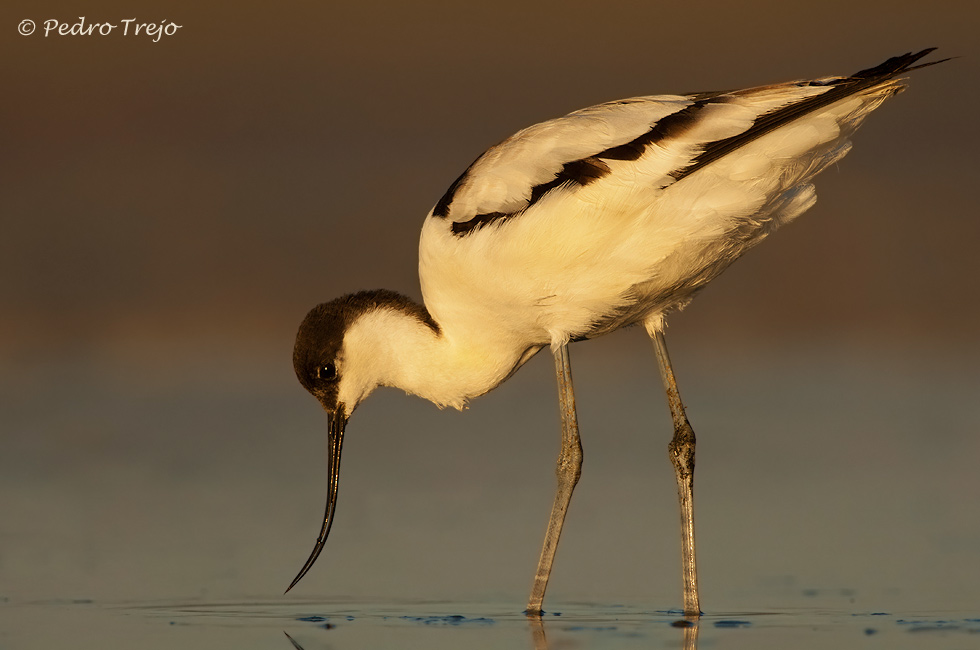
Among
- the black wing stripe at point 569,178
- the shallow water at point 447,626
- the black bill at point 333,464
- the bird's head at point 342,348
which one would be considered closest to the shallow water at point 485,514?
the shallow water at point 447,626

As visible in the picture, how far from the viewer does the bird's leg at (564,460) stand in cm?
555

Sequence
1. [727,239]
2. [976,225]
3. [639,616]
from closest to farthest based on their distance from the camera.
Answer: [639,616], [727,239], [976,225]

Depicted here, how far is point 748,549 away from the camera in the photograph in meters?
5.87

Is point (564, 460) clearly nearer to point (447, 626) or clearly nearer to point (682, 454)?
point (682, 454)

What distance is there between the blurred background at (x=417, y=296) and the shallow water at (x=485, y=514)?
3cm

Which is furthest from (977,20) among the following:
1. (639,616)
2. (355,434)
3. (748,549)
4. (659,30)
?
(639,616)

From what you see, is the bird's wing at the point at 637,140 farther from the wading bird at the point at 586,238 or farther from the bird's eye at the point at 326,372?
the bird's eye at the point at 326,372

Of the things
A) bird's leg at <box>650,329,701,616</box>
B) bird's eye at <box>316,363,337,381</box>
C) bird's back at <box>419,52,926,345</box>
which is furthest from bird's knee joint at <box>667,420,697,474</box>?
bird's eye at <box>316,363,337,381</box>

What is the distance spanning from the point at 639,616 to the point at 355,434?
3459mm

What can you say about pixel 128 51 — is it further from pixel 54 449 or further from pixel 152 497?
pixel 152 497

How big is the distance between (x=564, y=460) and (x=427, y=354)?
0.71m

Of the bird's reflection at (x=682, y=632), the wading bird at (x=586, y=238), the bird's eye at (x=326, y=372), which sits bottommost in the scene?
the bird's reflection at (x=682, y=632)

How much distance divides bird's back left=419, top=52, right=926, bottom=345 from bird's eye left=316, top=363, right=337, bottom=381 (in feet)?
1.96

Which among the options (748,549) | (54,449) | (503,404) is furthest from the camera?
(503,404)
